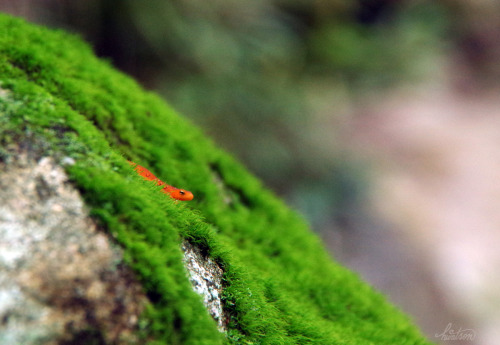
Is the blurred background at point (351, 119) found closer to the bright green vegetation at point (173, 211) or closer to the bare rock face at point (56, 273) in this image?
the bright green vegetation at point (173, 211)

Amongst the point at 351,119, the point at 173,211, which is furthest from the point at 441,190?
the point at 173,211

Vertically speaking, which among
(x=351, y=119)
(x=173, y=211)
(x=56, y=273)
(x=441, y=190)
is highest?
(x=351, y=119)

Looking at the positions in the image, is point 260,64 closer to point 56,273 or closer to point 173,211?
point 173,211

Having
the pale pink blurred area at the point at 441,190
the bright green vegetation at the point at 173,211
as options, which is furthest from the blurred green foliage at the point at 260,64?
the bright green vegetation at the point at 173,211

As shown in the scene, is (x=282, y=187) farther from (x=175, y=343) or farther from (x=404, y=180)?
(x=175, y=343)

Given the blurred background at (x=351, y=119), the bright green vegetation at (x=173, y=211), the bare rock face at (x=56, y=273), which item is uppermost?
the blurred background at (x=351, y=119)
